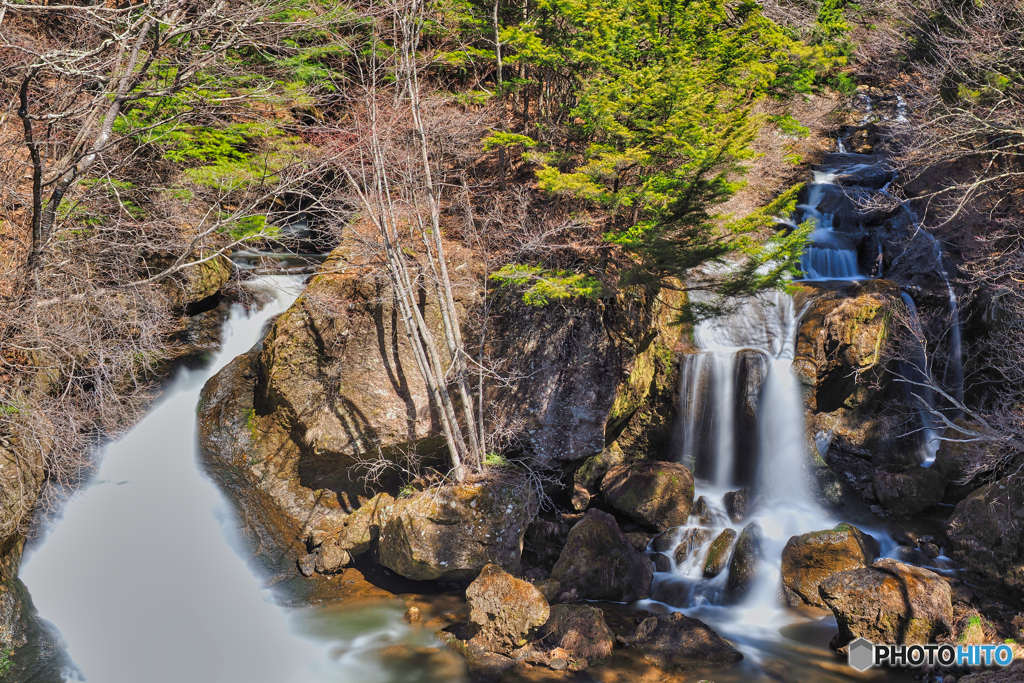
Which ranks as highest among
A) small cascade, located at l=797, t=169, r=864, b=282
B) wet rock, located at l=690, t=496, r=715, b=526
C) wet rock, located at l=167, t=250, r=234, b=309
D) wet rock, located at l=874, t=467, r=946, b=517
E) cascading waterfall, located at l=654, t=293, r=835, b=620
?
small cascade, located at l=797, t=169, r=864, b=282

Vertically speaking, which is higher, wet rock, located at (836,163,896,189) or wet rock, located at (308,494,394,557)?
wet rock, located at (836,163,896,189)

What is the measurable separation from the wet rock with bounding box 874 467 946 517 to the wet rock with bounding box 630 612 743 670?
501 cm

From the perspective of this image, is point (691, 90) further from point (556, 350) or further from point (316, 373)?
point (316, 373)

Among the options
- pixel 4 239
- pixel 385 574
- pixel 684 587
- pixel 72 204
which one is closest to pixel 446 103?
pixel 72 204

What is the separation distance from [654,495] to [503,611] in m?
4.05

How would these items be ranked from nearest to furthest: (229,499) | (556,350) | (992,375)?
1. (229,499)
2. (556,350)
3. (992,375)

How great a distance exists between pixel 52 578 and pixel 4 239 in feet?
15.2

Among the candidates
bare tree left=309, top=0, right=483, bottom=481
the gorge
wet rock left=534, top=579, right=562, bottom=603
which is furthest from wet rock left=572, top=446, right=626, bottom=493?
wet rock left=534, top=579, right=562, bottom=603

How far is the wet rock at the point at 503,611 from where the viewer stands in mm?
7266

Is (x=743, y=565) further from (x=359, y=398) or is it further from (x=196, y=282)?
(x=196, y=282)

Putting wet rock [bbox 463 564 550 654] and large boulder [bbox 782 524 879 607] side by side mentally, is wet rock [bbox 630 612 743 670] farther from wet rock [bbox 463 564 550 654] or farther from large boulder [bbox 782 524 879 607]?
large boulder [bbox 782 524 879 607]

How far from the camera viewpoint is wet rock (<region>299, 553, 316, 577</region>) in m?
8.95

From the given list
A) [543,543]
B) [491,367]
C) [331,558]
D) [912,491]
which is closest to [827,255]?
[912,491]

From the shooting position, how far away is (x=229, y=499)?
9.05 m
